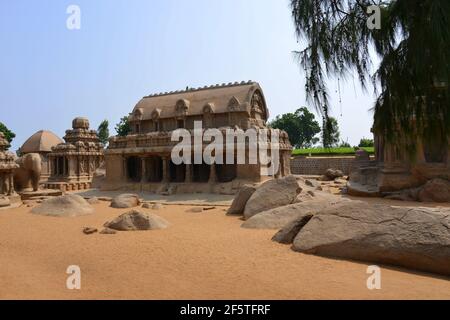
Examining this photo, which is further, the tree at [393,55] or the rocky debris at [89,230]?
the rocky debris at [89,230]

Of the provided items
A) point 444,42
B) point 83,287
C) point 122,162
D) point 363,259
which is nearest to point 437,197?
point 363,259

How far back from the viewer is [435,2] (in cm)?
418

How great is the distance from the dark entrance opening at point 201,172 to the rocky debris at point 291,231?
1667cm

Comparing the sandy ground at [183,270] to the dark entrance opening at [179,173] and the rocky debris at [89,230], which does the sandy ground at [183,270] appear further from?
the dark entrance opening at [179,173]

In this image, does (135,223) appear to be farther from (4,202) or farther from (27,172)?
(27,172)

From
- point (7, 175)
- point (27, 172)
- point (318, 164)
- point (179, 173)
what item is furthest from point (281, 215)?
point (318, 164)

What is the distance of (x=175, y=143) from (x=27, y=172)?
8.79 meters

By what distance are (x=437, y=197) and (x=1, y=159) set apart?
21.3 m

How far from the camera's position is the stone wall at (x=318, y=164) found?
37156 millimetres

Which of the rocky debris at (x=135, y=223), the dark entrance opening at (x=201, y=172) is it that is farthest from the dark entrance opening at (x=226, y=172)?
the rocky debris at (x=135, y=223)

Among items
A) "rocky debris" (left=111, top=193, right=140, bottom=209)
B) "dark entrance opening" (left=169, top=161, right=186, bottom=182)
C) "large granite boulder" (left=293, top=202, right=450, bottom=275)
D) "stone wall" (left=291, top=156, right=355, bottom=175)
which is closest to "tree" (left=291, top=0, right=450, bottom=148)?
"large granite boulder" (left=293, top=202, right=450, bottom=275)

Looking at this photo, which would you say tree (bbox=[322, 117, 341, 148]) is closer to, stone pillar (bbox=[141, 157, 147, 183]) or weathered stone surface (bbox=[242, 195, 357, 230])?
weathered stone surface (bbox=[242, 195, 357, 230])

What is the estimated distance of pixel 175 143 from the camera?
23.8m
